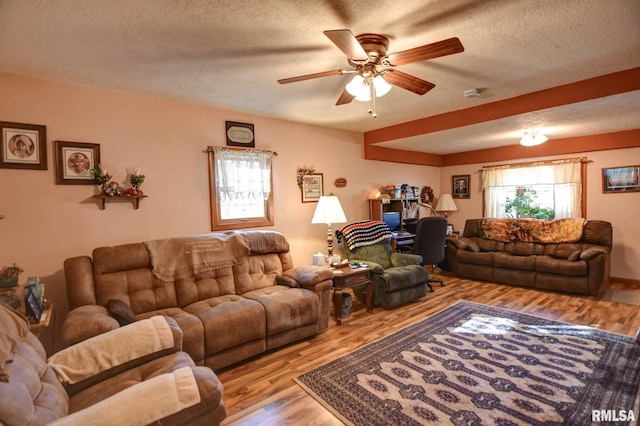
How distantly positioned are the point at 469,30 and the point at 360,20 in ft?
2.33

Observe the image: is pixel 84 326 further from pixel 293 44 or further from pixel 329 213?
pixel 329 213

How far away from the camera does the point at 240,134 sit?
3.74m

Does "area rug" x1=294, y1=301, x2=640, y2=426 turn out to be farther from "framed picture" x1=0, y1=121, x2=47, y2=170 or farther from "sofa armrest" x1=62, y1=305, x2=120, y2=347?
"framed picture" x1=0, y1=121, x2=47, y2=170

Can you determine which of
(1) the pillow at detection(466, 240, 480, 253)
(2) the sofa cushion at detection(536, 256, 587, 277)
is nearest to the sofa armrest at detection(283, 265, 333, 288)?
(1) the pillow at detection(466, 240, 480, 253)

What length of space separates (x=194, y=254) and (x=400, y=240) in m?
3.33

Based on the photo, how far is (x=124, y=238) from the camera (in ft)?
9.86

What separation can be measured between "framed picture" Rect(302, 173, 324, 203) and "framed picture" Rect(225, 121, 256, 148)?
883 mm

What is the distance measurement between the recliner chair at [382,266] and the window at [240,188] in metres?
1.14

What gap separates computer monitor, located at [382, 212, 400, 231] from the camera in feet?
17.5

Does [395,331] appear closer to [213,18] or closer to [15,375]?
[15,375]

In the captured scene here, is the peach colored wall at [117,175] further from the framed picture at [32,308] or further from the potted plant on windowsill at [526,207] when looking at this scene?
the potted plant on windowsill at [526,207]

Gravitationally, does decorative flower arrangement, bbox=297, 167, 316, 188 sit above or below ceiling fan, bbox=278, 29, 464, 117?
below

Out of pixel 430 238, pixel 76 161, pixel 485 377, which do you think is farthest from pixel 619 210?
pixel 76 161

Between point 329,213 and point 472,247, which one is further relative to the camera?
point 472,247
